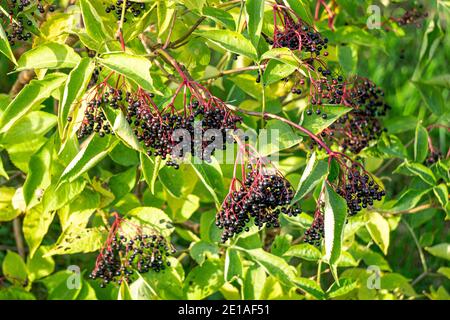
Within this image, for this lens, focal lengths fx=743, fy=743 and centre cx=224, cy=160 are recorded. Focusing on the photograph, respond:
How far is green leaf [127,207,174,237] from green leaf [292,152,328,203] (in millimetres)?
485

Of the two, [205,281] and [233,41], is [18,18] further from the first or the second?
[205,281]

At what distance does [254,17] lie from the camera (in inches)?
54.6

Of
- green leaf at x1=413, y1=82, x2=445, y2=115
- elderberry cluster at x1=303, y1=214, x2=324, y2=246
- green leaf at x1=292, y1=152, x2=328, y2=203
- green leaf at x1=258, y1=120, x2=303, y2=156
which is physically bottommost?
elderberry cluster at x1=303, y1=214, x2=324, y2=246

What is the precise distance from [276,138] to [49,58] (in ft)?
1.53

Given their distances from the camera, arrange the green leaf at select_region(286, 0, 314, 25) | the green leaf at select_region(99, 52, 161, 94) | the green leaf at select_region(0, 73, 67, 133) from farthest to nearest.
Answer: the green leaf at select_region(286, 0, 314, 25) → the green leaf at select_region(0, 73, 67, 133) → the green leaf at select_region(99, 52, 161, 94)

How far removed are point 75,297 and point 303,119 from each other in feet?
2.78

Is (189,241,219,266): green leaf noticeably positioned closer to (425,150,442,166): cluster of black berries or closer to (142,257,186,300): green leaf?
(142,257,186,300): green leaf

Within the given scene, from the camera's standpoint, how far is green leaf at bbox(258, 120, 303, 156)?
145 cm

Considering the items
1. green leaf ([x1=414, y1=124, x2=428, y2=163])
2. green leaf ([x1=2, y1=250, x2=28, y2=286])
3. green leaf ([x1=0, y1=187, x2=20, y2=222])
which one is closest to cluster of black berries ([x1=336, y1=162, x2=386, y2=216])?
green leaf ([x1=414, y1=124, x2=428, y2=163])

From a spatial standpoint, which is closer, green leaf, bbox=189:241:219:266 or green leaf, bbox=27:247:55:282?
green leaf, bbox=189:241:219:266

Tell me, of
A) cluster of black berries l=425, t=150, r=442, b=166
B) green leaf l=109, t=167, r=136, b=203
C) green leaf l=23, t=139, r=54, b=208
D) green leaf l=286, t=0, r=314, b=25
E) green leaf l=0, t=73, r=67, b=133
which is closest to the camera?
green leaf l=0, t=73, r=67, b=133

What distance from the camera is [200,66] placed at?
5.89 ft

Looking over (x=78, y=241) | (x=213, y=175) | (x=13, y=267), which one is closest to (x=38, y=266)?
(x=13, y=267)

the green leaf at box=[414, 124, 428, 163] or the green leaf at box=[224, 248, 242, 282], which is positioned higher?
the green leaf at box=[414, 124, 428, 163]
